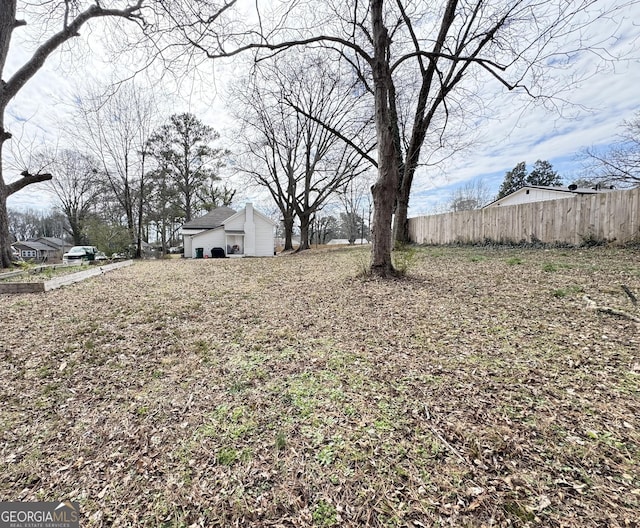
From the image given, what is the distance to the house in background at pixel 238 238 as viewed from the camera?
21359mm

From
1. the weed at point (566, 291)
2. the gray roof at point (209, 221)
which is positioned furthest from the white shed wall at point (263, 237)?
the weed at point (566, 291)

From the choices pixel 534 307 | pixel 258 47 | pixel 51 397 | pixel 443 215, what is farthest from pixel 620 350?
pixel 443 215

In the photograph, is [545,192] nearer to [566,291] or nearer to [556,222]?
[556,222]

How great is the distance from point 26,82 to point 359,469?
478 inches

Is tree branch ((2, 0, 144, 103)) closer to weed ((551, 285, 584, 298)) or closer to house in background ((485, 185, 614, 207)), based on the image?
weed ((551, 285, 584, 298))

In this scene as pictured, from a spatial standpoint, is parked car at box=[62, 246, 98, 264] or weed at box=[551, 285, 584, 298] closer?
weed at box=[551, 285, 584, 298]

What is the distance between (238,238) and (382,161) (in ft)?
59.8

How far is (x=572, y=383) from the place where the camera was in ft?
6.57

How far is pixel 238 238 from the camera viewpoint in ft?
71.7

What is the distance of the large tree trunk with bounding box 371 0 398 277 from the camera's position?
525 centimetres

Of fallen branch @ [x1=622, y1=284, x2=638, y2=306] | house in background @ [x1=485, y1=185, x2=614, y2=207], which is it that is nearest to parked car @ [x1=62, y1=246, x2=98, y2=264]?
fallen branch @ [x1=622, y1=284, x2=638, y2=306]

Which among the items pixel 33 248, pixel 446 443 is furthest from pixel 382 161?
pixel 33 248

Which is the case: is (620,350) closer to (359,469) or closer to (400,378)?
(400,378)

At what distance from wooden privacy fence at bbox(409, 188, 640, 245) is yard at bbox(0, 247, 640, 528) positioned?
19.1ft
